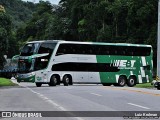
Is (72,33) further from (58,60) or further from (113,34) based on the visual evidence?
(58,60)

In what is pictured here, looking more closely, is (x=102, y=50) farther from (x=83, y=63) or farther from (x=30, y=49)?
(x=30, y=49)

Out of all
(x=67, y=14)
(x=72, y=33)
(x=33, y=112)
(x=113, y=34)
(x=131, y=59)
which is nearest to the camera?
(x=33, y=112)

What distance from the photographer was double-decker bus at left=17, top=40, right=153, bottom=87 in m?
42.9

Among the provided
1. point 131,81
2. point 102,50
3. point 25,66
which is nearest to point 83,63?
point 102,50

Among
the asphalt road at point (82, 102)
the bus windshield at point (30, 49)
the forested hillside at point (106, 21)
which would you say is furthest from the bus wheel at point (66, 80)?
the asphalt road at point (82, 102)

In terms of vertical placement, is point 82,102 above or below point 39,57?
below

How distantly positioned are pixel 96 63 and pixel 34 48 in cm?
614

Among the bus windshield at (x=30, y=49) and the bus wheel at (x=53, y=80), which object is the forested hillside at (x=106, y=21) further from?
the bus wheel at (x=53, y=80)

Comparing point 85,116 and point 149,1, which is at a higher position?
point 149,1

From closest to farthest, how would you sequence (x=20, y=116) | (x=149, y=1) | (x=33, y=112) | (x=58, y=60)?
(x=20, y=116), (x=33, y=112), (x=58, y=60), (x=149, y=1)

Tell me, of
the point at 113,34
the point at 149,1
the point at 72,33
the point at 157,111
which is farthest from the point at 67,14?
the point at 157,111

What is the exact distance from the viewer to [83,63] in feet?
147

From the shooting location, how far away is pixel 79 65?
44562 mm

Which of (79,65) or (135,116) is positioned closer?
(135,116)
